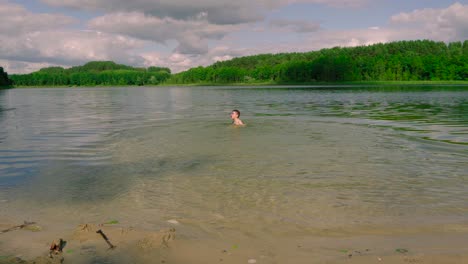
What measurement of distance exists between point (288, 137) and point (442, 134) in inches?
279

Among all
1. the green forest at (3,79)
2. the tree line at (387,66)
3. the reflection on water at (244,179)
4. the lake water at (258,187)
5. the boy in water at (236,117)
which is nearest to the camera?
the lake water at (258,187)

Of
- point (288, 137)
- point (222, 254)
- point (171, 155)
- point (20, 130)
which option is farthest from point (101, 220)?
point (20, 130)

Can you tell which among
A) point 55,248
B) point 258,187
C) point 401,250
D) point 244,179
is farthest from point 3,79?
point 401,250

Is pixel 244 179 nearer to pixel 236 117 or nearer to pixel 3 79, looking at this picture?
pixel 236 117

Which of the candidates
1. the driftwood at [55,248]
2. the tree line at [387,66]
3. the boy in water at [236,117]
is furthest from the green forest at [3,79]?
the driftwood at [55,248]

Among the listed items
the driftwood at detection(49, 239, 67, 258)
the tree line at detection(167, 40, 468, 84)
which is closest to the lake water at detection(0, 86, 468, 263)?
the driftwood at detection(49, 239, 67, 258)

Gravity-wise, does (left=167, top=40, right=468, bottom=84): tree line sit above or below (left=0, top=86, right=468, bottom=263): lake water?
above

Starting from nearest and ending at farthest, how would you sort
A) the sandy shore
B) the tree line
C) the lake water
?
the sandy shore, the lake water, the tree line

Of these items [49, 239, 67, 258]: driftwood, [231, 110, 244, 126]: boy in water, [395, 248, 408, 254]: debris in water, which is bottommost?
[395, 248, 408, 254]: debris in water

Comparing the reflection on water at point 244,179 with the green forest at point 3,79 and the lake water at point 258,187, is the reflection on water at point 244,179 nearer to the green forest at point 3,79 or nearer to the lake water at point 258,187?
the lake water at point 258,187

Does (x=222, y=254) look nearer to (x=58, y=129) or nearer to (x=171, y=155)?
(x=171, y=155)

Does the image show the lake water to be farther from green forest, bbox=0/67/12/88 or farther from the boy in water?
green forest, bbox=0/67/12/88

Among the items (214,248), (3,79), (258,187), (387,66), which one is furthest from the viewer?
(387,66)

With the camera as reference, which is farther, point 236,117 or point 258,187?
point 236,117
